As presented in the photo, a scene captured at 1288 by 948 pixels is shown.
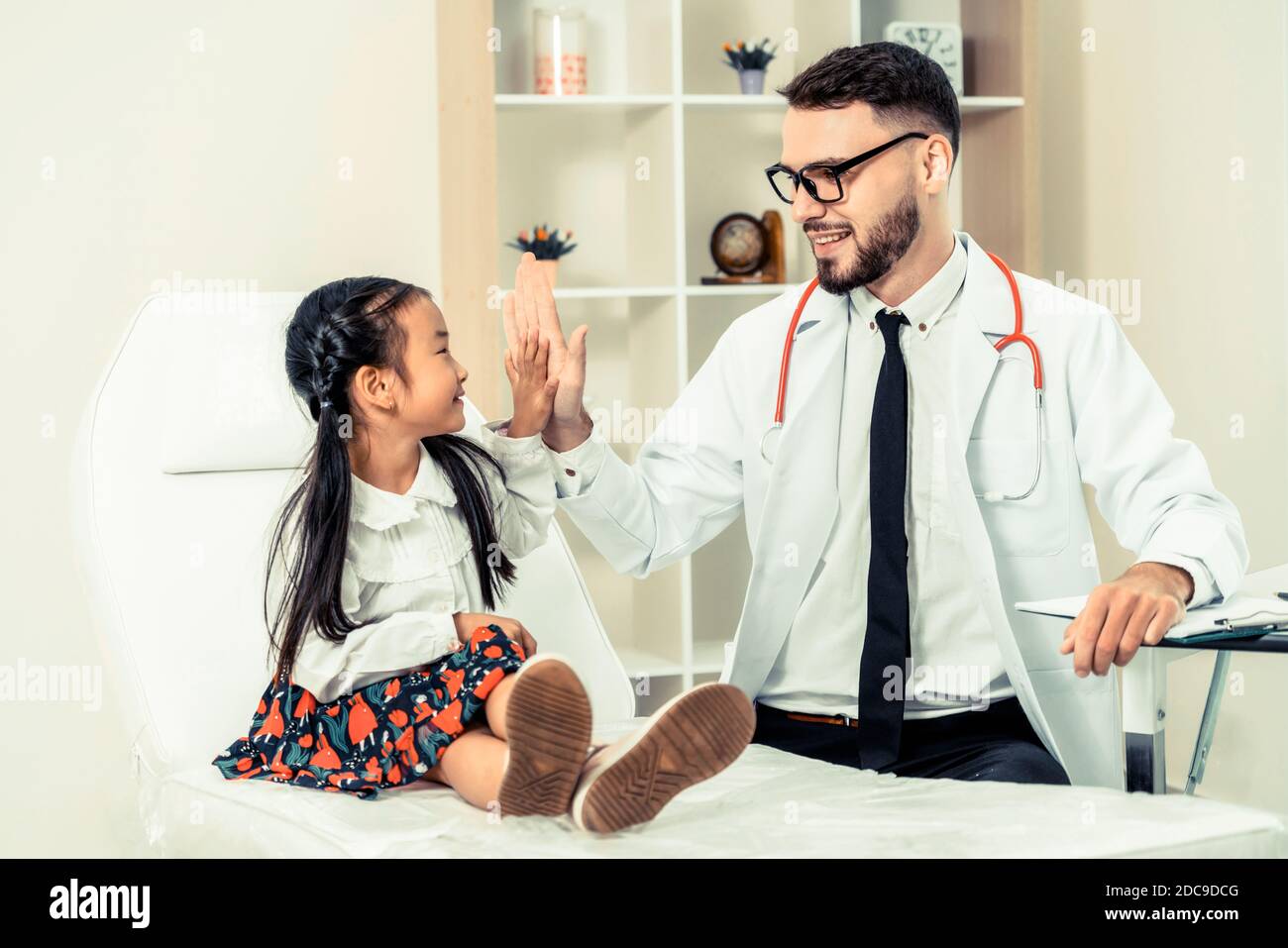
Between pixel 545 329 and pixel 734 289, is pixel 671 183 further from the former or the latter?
pixel 545 329

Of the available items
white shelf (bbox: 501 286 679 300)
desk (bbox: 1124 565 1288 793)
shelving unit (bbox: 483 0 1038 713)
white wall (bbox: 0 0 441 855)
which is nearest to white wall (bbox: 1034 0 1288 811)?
shelving unit (bbox: 483 0 1038 713)

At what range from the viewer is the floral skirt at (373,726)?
1356mm

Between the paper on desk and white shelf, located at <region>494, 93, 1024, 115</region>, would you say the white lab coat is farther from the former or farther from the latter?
white shelf, located at <region>494, 93, 1024, 115</region>

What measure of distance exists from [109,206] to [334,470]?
50.0 inches

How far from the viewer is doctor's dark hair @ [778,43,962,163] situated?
172cm

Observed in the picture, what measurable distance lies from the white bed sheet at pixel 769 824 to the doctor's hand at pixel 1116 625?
143 mm

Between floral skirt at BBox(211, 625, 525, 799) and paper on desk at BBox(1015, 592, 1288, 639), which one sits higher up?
paper on desk at BBox(1015, 592, 1288, 639)

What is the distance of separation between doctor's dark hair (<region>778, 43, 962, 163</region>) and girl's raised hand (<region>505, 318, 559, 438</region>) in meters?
0.53

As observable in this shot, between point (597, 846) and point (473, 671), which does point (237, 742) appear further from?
point (597, 846)

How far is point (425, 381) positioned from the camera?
4.99 feet

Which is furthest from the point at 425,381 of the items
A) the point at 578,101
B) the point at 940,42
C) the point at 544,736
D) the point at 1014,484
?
the point at 940,42

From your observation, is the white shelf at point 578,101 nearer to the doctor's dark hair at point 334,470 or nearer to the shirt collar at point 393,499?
the doctor's dark hair at point 334,470

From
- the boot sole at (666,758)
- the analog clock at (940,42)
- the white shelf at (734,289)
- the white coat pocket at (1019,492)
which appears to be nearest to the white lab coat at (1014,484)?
the white coat pocket at (1019,492)
